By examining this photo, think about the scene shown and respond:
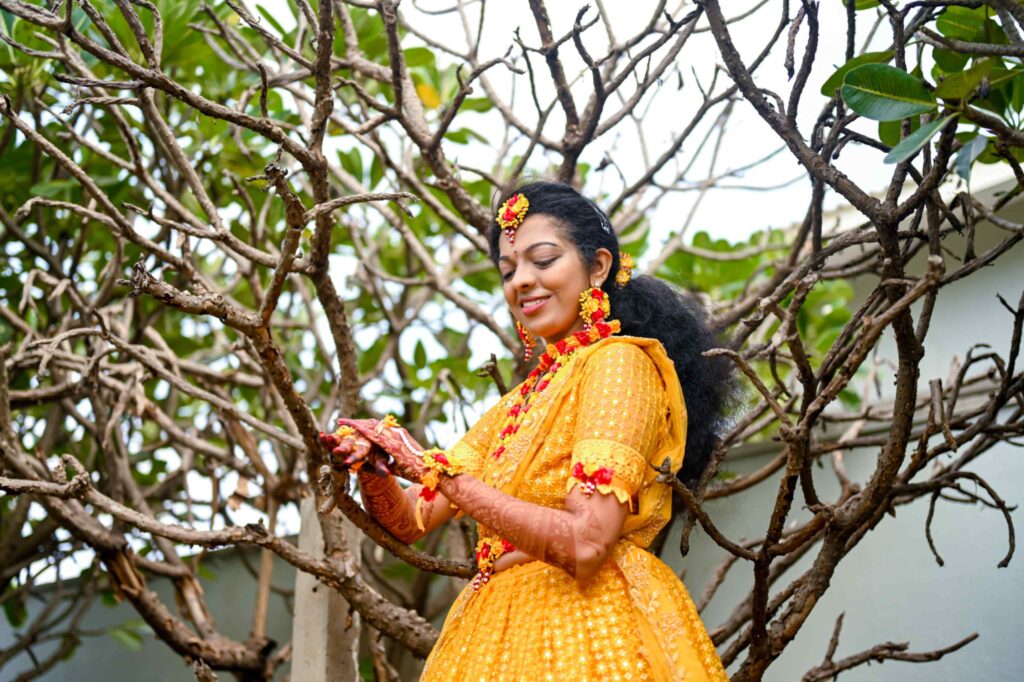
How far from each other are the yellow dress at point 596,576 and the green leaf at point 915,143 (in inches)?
18.5

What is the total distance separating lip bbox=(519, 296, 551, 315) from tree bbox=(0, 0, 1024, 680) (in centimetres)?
25

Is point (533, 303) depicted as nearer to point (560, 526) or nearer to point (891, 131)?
point (560, 526)

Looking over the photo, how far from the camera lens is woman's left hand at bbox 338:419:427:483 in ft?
4.87

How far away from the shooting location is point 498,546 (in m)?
1.64

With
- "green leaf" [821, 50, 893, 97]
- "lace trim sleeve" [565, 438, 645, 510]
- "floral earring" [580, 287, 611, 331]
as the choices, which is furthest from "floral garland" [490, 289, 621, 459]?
"green leaf" [821, 50, 893, 97]

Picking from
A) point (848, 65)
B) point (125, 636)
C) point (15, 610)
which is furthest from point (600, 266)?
point (15, 610)

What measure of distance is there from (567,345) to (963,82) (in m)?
0.69

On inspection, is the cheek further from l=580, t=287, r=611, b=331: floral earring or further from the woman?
l=580, t=287, r=611, b=331: floral earring

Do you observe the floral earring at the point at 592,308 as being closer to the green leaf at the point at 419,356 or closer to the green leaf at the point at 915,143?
the green leaf at the point at 915,143

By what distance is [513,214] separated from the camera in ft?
5.88

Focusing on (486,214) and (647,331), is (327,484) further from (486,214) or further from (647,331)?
(486,214)

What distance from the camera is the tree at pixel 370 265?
1633mm

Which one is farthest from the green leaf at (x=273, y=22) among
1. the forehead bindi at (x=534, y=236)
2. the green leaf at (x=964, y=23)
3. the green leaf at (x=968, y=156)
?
the green leaf at (x=968, y=156)

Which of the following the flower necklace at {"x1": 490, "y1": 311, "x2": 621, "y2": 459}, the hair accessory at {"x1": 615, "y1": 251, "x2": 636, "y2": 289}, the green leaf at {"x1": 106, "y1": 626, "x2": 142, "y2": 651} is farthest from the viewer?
the green leaf at {"x1": 106, "y1": 626, "x2": 142, "y2": 651}
